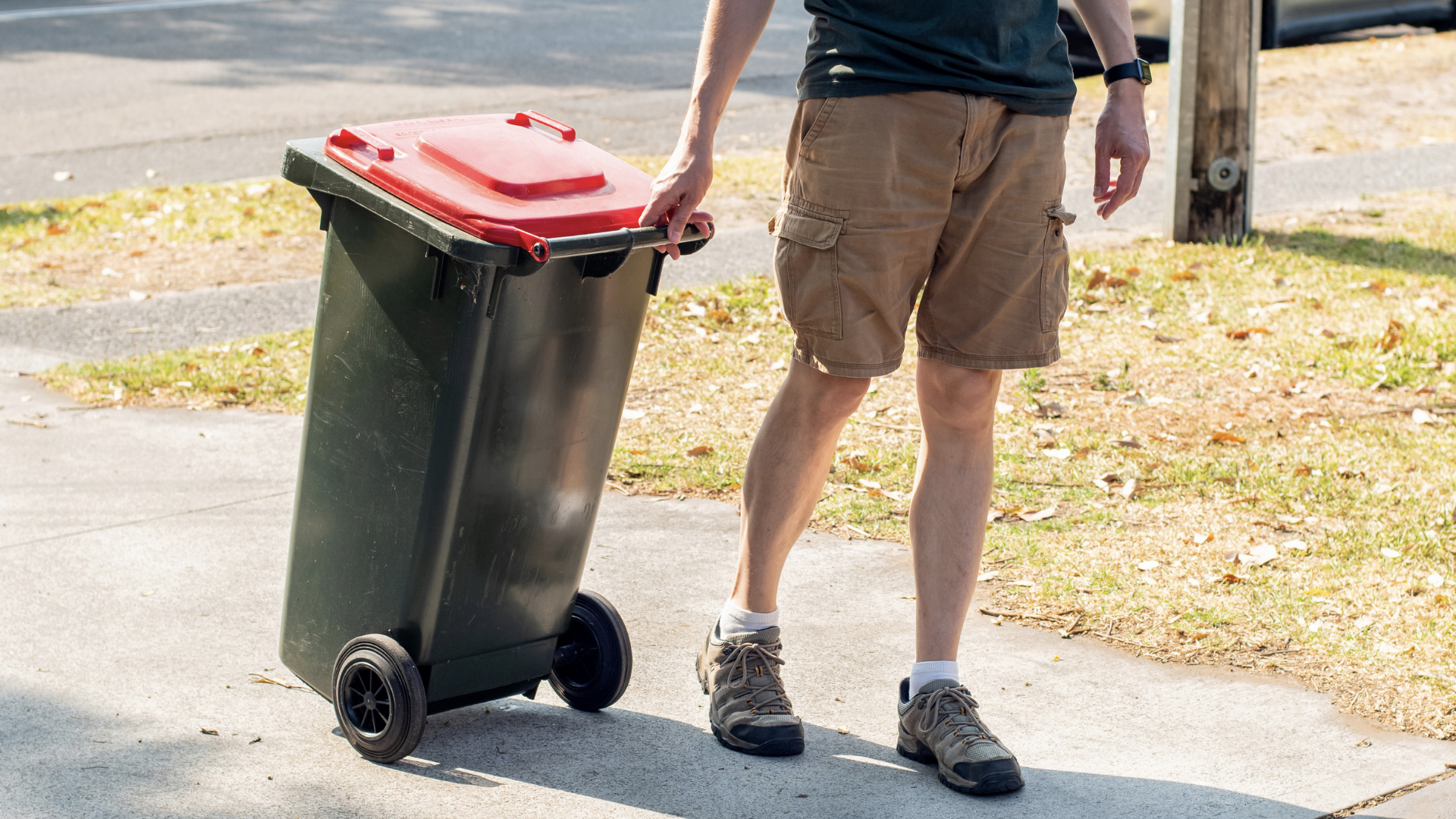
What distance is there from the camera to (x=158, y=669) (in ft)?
10.5

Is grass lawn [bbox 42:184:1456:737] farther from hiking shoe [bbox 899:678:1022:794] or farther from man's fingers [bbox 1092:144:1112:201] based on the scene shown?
man's fingers [bbox 1092:144:1112:201]

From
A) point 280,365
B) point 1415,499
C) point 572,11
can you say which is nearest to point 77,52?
point 572,11

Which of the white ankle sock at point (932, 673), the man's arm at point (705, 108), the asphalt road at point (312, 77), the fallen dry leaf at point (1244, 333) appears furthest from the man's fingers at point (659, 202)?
the asphalt road at point (312, 77)

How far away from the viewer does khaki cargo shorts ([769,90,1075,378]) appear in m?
2.62

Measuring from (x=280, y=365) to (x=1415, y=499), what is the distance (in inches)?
152

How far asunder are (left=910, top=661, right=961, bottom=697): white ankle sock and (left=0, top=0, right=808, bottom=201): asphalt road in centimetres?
639

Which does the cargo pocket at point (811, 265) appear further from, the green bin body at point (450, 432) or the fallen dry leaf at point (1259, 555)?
the fallen dry leaf at point (1259, 555)

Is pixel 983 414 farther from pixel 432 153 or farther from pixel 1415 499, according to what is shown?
pixel 1415 499

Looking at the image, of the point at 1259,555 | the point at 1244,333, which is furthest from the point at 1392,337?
the point at 1259,555

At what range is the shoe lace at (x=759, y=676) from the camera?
289 centimetres

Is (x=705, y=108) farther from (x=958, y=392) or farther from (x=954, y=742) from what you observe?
(x=954, y=742)

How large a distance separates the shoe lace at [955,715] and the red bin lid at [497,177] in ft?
3.54

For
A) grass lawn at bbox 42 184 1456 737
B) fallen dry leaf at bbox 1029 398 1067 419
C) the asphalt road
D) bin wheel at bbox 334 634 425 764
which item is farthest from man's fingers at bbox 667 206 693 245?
the asphalt road

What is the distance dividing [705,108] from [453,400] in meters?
0.69
